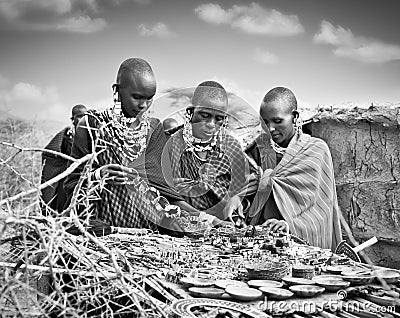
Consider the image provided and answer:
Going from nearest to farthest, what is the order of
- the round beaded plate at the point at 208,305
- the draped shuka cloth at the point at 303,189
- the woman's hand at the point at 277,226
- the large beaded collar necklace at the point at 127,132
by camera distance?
the round beaded plate at the point at 208,305, the woman's hand at the point at 277,226, the large beaded collar necklace at the point at 127,132, the draped shuka cloth at the point at 303,189

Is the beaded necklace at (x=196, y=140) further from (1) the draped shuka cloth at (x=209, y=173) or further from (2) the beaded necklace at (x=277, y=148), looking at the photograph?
(2) the beaded necklace at (x=277, y=148)

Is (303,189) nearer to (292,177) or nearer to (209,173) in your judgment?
(292,177)

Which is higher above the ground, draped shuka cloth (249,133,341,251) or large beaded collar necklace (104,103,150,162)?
large beaded collar necklace (104,103,150,162)

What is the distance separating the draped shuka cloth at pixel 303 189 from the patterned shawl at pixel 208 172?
311mm

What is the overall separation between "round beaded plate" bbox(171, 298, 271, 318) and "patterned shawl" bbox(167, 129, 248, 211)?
1957mm

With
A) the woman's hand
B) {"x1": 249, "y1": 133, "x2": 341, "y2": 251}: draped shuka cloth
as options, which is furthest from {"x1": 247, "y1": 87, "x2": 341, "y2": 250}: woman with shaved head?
the woman's hand

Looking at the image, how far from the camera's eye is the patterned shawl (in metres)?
4.33

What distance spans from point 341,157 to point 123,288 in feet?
13.6

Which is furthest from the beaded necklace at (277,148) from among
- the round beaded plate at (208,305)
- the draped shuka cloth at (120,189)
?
the round beaded plate at (208,305)

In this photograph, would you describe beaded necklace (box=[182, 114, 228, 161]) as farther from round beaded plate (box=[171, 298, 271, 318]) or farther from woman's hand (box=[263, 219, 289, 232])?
round beaded plate (box=[171, 298, 271, 318])

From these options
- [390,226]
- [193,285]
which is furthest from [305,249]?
[390,226]

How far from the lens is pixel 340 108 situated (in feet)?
20.0

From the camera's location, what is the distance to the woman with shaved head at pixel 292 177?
4.73 meters

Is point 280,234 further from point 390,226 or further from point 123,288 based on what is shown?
point 390,226
